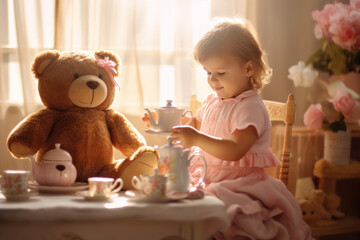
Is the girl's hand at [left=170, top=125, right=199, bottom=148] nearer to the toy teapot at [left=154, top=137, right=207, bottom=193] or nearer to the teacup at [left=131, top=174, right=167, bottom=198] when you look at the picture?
the toy teapot at [left=154, top=137, right=207, bottom=193]

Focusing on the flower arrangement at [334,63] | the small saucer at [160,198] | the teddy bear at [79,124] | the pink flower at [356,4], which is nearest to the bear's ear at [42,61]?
the teddy bear at [79,124]

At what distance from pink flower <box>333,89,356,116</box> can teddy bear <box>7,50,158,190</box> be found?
1021 millimetres

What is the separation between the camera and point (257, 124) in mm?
1552

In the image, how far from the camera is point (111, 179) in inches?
52.9

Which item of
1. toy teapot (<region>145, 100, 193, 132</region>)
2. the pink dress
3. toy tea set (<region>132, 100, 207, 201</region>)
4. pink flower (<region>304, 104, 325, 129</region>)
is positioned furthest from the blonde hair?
pink flower (<region>304, 104, 325, 129</region>)

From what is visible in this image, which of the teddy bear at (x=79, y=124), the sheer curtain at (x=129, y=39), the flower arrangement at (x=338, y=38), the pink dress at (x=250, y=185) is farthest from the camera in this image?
the flower arrangement at (x=338, y=38)

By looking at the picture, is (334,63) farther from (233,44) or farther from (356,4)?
(233,44)

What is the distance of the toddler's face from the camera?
1600mm

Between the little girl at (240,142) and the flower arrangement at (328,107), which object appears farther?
the flower arrangement at (328,107)

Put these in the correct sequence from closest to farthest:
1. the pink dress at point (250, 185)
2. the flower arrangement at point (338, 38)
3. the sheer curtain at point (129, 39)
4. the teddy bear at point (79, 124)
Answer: the pink dress at point (250, 185) → the teddy bear at point (79, 124) → the sheer curtain at point (129, 39) → the flower arrangement at point (338, 38)

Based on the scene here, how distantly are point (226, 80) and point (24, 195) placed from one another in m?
0.72

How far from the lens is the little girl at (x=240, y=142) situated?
147 cm

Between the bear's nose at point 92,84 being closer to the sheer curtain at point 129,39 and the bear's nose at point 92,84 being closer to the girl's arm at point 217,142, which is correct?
the girl's arm at point 217,142

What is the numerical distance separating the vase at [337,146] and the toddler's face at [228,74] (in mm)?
750
